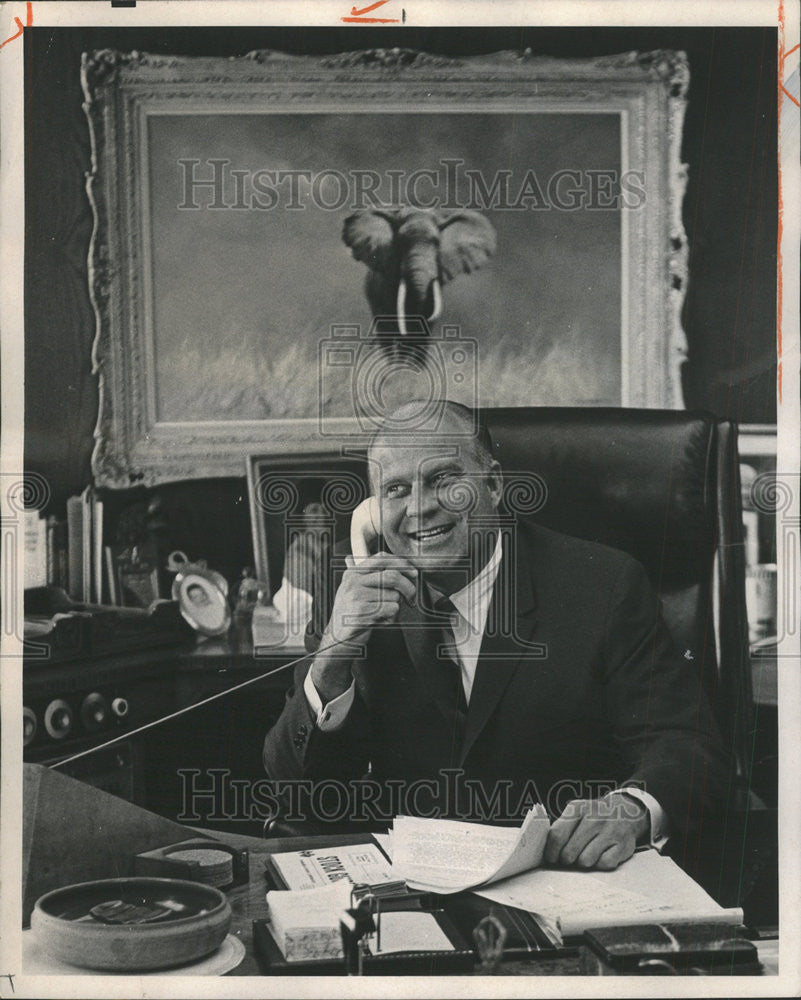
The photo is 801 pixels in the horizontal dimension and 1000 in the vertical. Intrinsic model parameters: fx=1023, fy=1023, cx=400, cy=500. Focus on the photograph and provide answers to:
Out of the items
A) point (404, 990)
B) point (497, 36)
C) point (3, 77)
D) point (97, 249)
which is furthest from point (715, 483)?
point (3, 77)

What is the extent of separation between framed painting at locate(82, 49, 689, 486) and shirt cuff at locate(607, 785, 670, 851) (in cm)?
81

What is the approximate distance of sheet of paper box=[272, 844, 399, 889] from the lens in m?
1.94

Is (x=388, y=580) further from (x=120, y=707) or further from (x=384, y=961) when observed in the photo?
(x=384, y=961)

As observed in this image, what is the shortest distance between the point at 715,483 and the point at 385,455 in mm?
672

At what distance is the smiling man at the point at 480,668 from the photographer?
2.10 m

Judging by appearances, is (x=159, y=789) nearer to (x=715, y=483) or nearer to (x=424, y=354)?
(x=424, y=354)

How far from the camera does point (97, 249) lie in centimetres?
215

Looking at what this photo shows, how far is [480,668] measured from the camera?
2.11 meters

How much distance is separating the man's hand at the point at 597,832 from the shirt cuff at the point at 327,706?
48cm

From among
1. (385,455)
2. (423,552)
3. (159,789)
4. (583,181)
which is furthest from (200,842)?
(583,181)

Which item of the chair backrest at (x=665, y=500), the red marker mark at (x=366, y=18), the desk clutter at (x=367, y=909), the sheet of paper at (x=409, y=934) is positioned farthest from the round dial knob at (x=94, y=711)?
the red marker mark at (x=366, y=18)

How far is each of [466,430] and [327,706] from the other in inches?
25.1

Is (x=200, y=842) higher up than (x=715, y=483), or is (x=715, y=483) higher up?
(x=715, y=483)

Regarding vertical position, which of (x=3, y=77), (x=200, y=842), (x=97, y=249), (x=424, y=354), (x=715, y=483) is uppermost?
(x=3, y=77)
